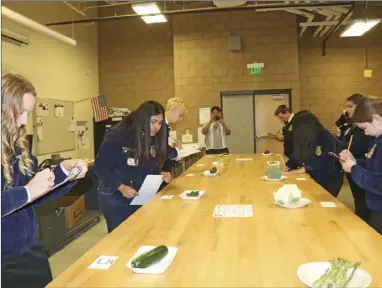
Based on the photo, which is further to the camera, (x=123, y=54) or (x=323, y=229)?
(x=123, y=54)

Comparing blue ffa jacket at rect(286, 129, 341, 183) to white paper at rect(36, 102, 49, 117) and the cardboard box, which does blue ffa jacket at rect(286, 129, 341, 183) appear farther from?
white paper at rect(36, 102, 49, 117)

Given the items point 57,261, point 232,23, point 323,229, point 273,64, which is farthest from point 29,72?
point 323,229

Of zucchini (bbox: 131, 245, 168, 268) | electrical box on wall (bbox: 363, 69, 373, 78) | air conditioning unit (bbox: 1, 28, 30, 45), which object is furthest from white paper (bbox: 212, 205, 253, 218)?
electrical box on wall (bbox: 363, 69, 373, 78)

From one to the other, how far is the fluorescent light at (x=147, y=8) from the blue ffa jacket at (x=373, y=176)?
13.7 feet

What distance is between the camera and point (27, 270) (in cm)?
158

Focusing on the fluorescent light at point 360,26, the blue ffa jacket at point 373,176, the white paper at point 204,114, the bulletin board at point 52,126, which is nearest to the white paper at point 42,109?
the bulletin board at point 52,126

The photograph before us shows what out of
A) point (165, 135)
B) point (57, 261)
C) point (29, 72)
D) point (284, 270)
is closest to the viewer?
point (284, 270)

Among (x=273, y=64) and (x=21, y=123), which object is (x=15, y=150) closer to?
(x=21, y=123)

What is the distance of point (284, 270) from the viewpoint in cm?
131

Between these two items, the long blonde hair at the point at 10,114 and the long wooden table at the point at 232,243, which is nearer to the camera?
the long wooden table at the point at 232,243

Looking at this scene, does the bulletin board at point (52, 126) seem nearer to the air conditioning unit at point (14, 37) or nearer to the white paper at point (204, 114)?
the air conditioning unit at point (14, 37)

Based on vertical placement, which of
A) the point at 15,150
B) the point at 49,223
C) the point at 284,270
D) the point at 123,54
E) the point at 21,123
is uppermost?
the point at 123,54

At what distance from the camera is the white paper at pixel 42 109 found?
6.36 meters

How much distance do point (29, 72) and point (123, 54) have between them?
298 cm
